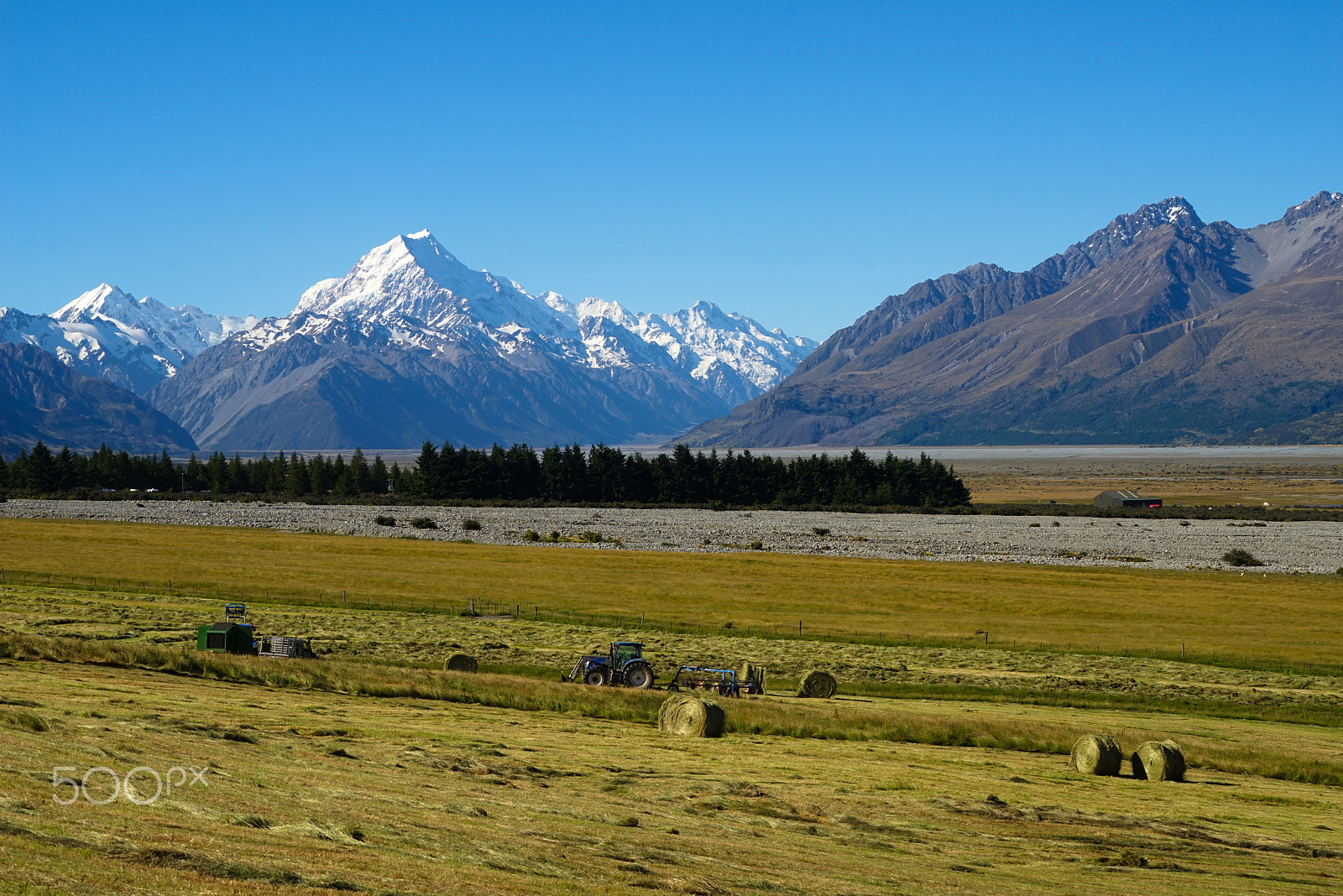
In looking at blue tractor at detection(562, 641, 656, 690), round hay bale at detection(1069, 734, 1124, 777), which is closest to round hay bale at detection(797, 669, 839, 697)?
blue tractor at detection(562, 641, 656, 690)

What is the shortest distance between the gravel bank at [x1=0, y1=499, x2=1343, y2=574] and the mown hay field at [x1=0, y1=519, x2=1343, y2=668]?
35.0 feet

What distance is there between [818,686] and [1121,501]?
136210 millimetres

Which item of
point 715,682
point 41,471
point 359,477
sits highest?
point 41,471

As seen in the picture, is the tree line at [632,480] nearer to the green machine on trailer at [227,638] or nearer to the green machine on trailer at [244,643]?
the green machine on trailer at [227,638]

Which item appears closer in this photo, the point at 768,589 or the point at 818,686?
the point at 818,686

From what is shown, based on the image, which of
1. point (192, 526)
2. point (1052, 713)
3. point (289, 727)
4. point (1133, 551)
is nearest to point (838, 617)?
point (1052, 713)

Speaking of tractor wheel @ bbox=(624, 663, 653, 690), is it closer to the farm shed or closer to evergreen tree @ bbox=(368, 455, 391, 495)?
the farm shed

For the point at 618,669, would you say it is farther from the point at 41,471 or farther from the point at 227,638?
the point at 41,471

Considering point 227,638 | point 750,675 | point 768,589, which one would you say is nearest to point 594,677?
point 750,675

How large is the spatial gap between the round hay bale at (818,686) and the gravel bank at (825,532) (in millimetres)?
60688

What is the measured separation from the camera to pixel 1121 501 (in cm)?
15900

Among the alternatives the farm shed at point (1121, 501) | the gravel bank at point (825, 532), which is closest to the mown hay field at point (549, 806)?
the gravel bank at point (825, 532)

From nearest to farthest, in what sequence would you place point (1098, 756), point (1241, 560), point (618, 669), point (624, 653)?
point (1098, 756) < point (618, 669) < point (624, 653) < point (1241, 560)

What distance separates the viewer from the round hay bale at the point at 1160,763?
82.0 feet
